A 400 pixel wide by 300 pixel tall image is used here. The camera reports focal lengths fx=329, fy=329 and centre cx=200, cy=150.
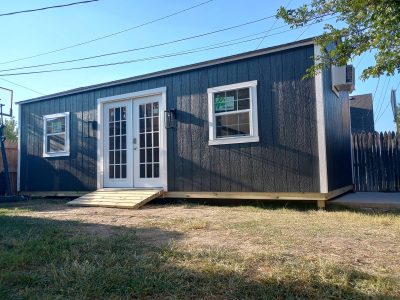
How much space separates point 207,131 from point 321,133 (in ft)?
7.54

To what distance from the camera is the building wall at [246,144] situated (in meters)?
5.98

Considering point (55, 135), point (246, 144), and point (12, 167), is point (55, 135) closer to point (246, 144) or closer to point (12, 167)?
point (12, 167)

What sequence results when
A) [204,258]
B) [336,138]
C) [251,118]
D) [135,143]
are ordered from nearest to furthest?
[204,258], [251,118], [336,138], [135,143]

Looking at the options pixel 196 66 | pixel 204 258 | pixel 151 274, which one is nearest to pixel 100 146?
pixel 196 66

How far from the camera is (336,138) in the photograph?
706 centimetres

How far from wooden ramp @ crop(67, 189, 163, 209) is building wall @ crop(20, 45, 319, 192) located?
0.58 meters

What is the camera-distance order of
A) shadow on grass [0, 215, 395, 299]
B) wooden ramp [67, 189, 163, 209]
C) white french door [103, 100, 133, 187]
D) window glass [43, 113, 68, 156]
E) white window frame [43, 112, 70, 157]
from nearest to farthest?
shadow on grass [0, 215, 395, 299] < wooden ramp [67, 189, 163, 209] < white french door [103, 100, 133, 187] < white window frame [43, 112, 70, 157] < window glass [43, 113, 68, 156]

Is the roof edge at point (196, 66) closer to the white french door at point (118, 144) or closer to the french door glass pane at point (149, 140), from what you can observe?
the white french door at point (118, 144)

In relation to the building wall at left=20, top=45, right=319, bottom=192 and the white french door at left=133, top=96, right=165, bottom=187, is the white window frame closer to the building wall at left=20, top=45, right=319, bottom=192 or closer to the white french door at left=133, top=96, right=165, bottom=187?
the building wall at left=20, top=45, right=319, bottom=192

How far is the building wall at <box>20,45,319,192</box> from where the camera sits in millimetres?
5977

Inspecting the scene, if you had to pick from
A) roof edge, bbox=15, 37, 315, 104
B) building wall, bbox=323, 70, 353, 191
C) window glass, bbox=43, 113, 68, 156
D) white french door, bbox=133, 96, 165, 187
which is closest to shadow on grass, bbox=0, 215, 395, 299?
building wall, bbox=323, 70, 353, 191

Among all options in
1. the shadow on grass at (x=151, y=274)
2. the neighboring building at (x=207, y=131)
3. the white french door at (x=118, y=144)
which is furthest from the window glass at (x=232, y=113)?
the shadow on grass at (x=151, y=274)

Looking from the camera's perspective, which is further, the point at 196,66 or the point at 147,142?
the point at 147,142

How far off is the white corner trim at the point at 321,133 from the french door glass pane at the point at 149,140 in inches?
141
